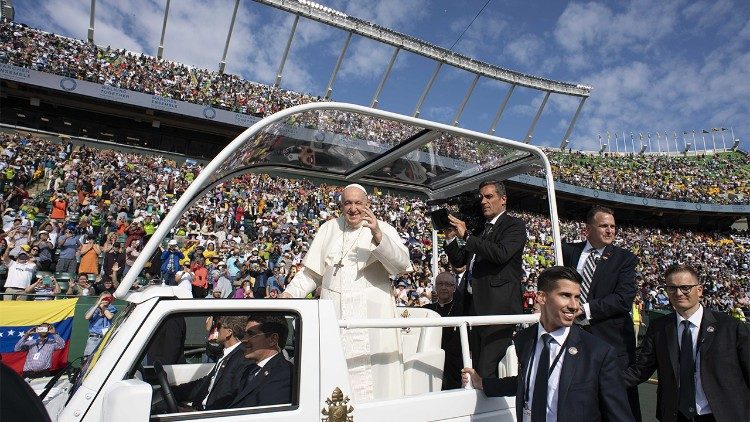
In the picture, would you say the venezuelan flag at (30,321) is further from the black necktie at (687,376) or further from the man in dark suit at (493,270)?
the black necktie at (687,376)

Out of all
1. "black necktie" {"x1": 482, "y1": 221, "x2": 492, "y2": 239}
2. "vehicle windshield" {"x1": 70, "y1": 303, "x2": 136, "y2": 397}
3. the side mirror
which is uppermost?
"black necktie" {"x1": 482, "y1": 221, "x2": 492, "y2": 239}

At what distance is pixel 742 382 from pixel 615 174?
135ft

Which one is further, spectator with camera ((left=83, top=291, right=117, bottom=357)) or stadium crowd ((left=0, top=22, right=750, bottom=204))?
stadium crowd ((left=0, top=22, right=750, bottom=204))

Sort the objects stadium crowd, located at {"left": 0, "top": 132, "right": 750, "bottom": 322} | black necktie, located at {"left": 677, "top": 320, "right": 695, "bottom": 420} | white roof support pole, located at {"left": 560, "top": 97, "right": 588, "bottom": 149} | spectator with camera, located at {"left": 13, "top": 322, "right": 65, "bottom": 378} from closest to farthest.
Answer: black necktie, located at {"left": 677, "top": 320, "right": 695, "bottom": 420} → spectator with camera, located at {"left": 13, "top": 322, "right": 65, "bottom": 378} → stadium crowd, located at {"left": 0, "top": 132, "right": 750, "bottom": 322} → white roof support pole, located at {"left": 560, "top": 97, "right": 588, "bottom": 149}

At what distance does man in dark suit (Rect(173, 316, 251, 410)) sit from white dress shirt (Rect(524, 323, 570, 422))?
4.90ft

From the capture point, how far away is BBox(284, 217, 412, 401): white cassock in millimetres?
2635

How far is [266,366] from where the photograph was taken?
2252 mm

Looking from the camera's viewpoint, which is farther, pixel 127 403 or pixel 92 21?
pixel 92 21

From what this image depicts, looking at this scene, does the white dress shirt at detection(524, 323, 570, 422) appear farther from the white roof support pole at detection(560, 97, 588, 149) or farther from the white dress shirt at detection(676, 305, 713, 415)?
the white roof support pole at detection(560, 97, 588, 149)

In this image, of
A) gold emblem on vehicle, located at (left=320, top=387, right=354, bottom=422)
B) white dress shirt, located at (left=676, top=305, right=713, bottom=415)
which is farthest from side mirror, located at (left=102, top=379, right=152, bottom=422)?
white dress shirt, located at (left=676, top=305, right=713, bottom=415)

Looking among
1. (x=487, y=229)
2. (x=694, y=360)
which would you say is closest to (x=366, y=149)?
(x=487, y=229)

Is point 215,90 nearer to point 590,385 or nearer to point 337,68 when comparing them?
point 337,68

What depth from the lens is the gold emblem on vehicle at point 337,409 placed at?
6.65ft

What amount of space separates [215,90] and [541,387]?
27043 mm
